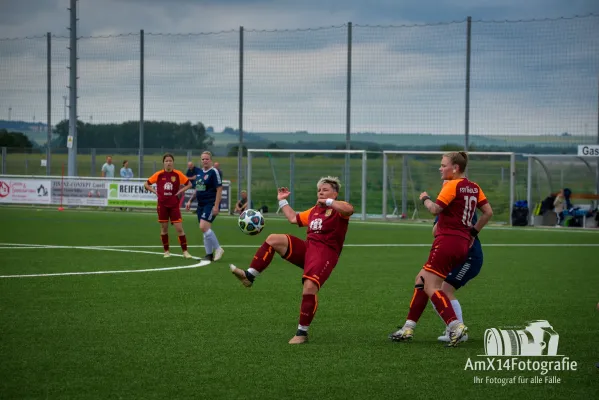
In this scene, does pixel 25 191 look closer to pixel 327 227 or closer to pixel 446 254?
pixel 327 227

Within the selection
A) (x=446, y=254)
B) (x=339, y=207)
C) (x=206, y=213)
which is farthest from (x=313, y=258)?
(x=206, y=213)

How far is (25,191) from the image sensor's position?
39812 mm

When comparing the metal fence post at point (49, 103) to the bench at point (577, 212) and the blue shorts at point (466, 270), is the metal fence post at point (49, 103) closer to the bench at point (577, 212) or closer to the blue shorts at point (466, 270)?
the bench at point (577, 212)

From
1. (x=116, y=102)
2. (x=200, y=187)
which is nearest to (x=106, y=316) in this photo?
(x=200, y=187)

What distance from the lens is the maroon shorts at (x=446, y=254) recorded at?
9.03 m

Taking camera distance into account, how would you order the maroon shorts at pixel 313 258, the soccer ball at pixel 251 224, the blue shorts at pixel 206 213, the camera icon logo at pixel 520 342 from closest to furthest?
the camera icon logo at pixel 520 342, the maroon shorts at pixel 313 258, the soccer ball at pixel 251 224, the blue shorts at pixel 206 213

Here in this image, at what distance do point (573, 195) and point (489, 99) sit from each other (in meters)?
4.91

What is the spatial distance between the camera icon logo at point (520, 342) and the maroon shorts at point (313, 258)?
180 centimetres

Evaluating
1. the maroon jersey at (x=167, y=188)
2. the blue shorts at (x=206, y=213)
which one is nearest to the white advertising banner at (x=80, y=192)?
the maroon jersey at (x=167, y=188)

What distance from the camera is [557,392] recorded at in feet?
23.6

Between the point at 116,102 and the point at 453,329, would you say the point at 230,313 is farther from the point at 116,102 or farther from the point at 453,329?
the point at 116,102

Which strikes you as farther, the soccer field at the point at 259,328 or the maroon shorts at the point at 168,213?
the maroon shorts at the point at 168,213

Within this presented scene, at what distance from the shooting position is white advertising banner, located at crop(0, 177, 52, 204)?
129ft

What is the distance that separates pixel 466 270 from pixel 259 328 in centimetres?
236
